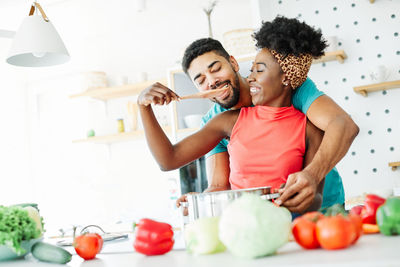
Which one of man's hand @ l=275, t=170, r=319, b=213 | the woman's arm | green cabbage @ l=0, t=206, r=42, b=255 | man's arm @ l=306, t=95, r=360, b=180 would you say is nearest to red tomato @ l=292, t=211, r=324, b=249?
man's hand @ l=275, t=170, r=319, b=213

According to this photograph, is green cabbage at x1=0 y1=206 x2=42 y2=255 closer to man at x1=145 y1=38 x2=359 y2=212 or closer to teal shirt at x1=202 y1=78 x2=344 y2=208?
man at x1=145 y1=38 x2=359 y2=212

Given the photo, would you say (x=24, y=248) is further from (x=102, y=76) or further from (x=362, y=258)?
(x=102, y=76)

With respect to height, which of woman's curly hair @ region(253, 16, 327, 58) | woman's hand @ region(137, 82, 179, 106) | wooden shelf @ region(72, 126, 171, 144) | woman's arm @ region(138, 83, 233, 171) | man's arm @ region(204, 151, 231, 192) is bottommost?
man's arm @ region(204, 151, 231, 192)

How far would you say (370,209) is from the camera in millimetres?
1074

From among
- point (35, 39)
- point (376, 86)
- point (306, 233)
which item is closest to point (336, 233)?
point (306, 233)

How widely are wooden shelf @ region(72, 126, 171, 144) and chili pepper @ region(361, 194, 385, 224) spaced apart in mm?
3041

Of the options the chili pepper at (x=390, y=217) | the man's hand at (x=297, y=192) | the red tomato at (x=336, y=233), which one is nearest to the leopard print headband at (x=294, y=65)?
the man's hand at (x=297, y=192)

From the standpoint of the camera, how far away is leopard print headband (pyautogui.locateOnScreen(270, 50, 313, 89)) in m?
1.60

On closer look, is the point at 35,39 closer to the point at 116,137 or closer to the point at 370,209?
the point at 370,209

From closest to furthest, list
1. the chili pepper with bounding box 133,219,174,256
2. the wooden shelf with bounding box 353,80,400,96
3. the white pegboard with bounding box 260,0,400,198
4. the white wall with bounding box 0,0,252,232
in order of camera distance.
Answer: the chili pepper with bounding box 133,219,174,256 < the wooden shelf with bounding box 353,80,400,96 < the white pegboard with bounding box 260,0,400,198 < the white wall with bounding box 0,0,252,232

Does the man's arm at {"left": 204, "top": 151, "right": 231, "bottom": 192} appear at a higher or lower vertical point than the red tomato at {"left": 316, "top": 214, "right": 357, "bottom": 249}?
higher

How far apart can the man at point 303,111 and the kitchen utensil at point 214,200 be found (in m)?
0.11

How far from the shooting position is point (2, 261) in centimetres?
112

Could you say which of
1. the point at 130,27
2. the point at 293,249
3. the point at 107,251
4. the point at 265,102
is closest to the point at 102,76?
the point at 130,27
